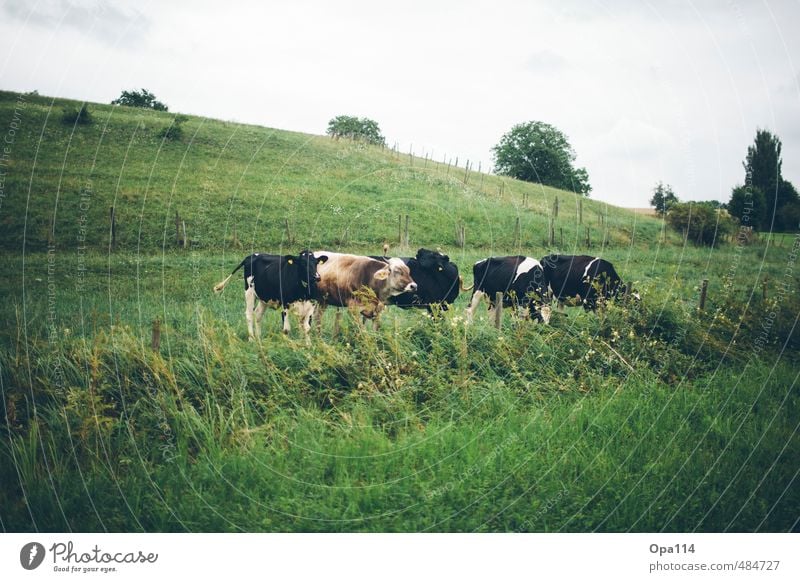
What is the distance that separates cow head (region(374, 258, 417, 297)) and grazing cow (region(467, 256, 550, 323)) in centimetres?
172

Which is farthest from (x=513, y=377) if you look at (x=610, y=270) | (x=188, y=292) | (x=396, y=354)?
(x=188, y=292)

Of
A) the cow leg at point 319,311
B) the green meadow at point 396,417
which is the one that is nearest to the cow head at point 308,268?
the cow leg at point 319,311

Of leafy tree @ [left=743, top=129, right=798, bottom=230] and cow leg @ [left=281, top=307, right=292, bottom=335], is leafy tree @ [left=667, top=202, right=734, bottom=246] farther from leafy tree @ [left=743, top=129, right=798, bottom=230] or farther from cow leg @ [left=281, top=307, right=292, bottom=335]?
cow leg @ [left=281, top=307, right=292, bottom=335]

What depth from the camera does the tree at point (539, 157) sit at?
758cm

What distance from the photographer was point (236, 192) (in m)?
13.6

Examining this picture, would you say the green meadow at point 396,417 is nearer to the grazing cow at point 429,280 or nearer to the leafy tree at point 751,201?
the leafy tree at point 751,201

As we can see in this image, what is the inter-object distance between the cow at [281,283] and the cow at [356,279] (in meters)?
0.17

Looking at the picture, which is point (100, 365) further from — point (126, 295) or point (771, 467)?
point (771, 467)

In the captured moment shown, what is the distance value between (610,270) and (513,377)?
16.5 ft

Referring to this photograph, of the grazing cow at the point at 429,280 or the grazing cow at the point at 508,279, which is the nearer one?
the grazing cow at the point at 429,280

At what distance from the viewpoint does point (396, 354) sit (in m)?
5.52

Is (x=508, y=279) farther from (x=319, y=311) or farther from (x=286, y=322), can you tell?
(x=286, y=322)

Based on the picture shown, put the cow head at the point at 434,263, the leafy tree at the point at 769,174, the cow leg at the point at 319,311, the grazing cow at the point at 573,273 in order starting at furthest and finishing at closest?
the grazing cow at the point at 573,273
the cow head at the point at 434,263
the cow leg at the point at 319,311
the leafy tree at the point at 769,174

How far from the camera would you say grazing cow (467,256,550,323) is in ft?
30.8
